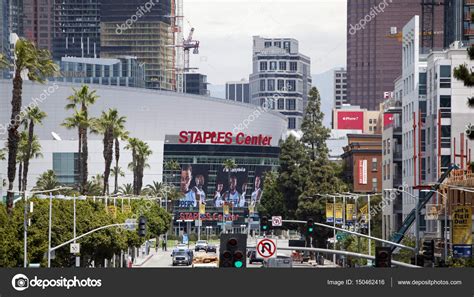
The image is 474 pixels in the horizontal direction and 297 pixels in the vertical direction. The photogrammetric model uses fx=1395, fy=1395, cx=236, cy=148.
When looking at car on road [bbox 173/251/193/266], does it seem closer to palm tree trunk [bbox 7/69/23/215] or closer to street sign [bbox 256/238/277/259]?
palm tree trunk [bbox 7/69/23/215]

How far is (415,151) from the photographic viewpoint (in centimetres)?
15312

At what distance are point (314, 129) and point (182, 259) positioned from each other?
63.4m

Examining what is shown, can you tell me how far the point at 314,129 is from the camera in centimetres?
19038

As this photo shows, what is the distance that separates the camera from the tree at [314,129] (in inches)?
7436

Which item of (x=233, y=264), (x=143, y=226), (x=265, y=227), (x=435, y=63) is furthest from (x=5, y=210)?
(x=435, y=63)

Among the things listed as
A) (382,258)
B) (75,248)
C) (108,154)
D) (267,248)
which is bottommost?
(75,248)

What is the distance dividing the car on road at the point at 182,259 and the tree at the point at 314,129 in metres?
55.6

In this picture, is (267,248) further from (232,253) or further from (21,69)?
(21,69)

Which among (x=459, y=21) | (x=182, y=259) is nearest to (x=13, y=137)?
(x=182, y=259)

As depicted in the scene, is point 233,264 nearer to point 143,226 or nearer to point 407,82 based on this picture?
point 143,226

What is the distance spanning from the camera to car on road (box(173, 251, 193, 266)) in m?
130

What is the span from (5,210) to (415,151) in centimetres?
6714

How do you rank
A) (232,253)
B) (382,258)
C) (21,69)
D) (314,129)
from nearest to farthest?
(232,253), (382,258), (21,69), (314,129)

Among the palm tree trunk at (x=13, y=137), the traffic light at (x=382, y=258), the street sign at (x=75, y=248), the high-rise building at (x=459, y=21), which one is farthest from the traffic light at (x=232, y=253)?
the high-rise building at (x=459, y=21)
